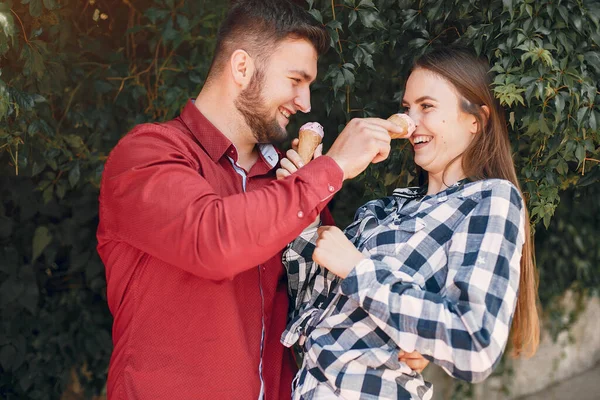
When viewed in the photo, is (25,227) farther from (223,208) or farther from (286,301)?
(223,208)

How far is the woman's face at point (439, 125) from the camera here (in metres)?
2.55

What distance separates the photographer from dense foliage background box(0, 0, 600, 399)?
2.56 m

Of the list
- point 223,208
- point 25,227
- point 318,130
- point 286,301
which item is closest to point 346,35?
point 318,130

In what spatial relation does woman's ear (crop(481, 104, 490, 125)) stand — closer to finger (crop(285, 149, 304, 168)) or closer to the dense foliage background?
the dense foliage background

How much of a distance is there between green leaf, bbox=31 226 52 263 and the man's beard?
5.93 feet

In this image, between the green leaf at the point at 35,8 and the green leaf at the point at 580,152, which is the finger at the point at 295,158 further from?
the green leaf at the point at 35,8

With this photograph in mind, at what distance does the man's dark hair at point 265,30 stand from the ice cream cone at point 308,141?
298 millimetres

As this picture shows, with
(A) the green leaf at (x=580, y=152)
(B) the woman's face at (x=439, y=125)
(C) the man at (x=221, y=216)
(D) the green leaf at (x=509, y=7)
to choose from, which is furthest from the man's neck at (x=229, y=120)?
(A) the green leaf at (x=580, y=152)

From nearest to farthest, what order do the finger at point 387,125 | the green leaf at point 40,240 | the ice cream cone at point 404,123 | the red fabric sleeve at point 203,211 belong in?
the red fabric sleeve at point 203,211 < the finger at point 387,125 < the ice cream cone at point 404,123 < the green leaf at point 40,240

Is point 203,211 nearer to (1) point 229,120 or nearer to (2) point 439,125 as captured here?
(1) point 229,120

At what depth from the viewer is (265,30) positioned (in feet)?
8.82

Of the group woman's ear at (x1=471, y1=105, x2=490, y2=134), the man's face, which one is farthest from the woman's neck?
the man's face

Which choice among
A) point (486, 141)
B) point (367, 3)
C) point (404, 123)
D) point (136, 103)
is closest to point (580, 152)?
point (486, 141)

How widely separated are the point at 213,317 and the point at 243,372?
21 cm
